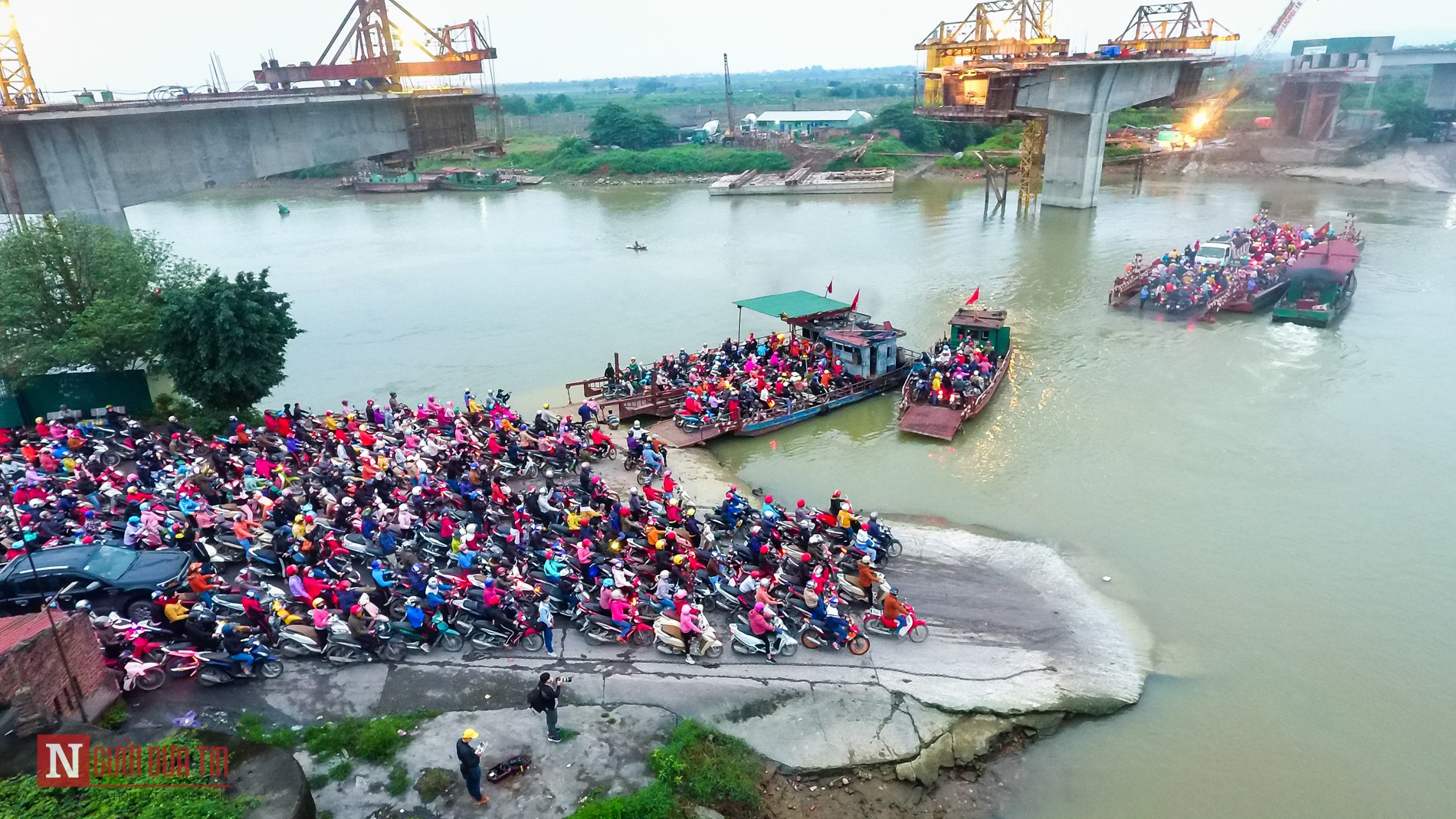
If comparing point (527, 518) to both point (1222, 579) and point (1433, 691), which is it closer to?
point (1222, 579)

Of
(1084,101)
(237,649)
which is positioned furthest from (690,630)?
(1084,101)

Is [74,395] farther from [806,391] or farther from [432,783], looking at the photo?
[806,391]

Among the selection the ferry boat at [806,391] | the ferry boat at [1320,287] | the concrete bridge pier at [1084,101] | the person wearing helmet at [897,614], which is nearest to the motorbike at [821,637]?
the person wearing helmet at [897,614]

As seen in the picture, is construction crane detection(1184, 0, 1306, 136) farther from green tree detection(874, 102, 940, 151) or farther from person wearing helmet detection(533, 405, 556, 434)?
person wearing helmet detection(533, 405, 556, 434)

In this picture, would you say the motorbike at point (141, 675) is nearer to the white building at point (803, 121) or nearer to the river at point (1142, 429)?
the river at point (1142, 429)

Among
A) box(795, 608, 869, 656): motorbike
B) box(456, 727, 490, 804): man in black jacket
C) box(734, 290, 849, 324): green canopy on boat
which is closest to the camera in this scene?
box(456, 727, 490, 804): man in black jacket

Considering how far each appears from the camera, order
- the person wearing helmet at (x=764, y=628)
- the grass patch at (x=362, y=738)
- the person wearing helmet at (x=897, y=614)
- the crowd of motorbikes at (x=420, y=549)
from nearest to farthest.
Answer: the grass patch at (x=362, y=738) → the crowd of motorbikes at (x=420, y=549) → the person wearing helmet at (x=764, y=628) → the person wearing helmet at (x=897, y=614)

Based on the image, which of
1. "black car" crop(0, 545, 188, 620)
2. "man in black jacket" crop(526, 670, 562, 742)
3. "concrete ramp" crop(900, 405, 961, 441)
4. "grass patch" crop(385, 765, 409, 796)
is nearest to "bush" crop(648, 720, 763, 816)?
"man in black jacket" crop(526, 670, 562, 742)

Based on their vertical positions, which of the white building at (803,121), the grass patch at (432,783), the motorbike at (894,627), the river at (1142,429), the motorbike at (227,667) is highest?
the white building at (803,121)
